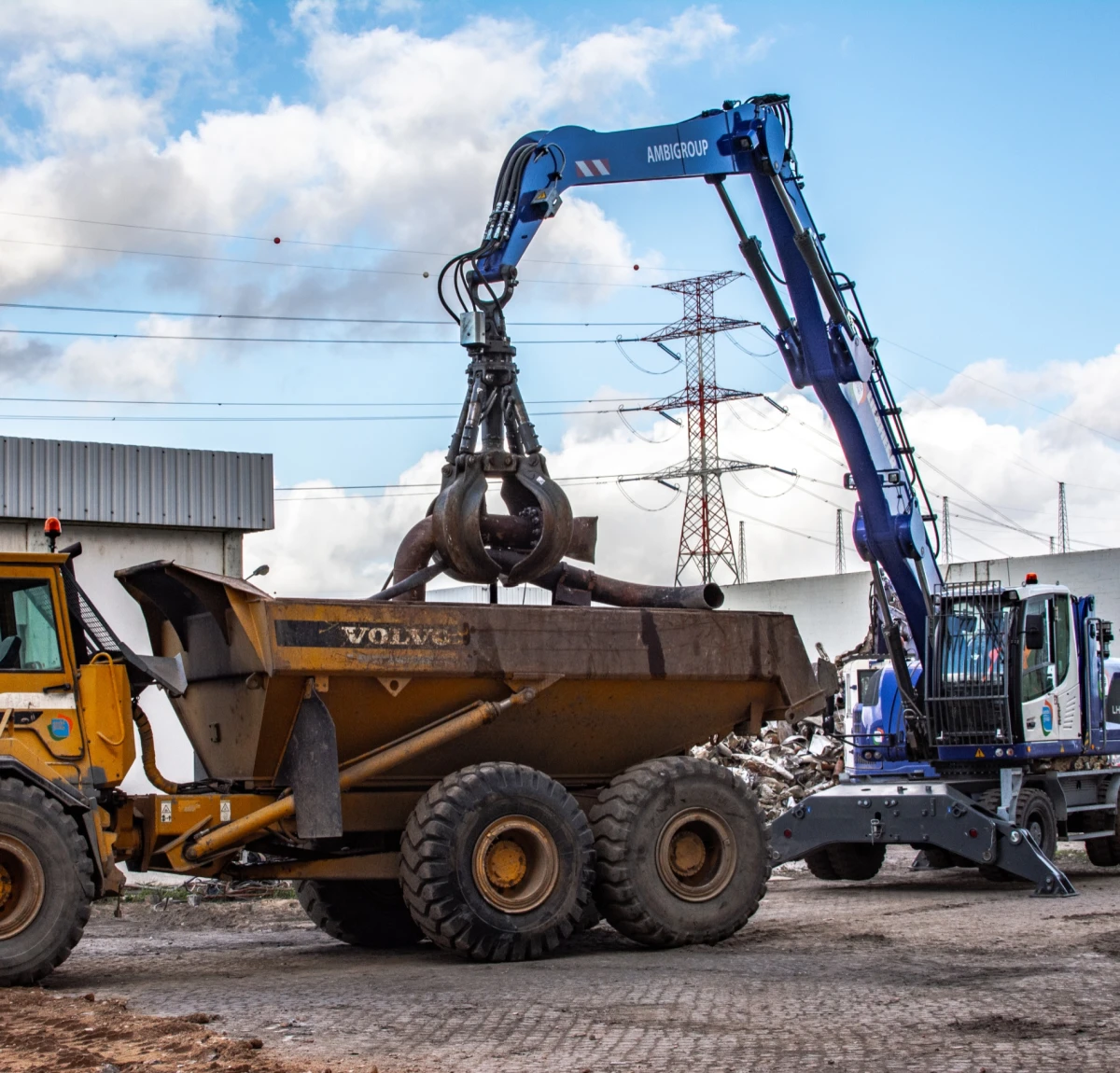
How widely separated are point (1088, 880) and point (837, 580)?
20.2 meters

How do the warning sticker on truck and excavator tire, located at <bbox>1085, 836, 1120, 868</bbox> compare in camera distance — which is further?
excavator tire, located at <bbox>1085, 836, 1120, 868</bbox>

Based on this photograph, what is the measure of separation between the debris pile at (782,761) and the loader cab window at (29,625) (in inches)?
509

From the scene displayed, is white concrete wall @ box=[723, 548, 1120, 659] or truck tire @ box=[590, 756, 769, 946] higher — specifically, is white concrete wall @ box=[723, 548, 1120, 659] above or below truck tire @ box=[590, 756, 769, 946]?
above

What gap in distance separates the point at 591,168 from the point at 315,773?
608 centimetres

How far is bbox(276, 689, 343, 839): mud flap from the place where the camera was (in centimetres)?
980

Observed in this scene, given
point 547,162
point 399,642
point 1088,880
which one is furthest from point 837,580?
point 399,642

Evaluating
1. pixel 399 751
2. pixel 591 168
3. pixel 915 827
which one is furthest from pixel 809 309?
pixel 399 751

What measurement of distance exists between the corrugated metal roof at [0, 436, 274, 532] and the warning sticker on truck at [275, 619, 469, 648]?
7083 millimetres

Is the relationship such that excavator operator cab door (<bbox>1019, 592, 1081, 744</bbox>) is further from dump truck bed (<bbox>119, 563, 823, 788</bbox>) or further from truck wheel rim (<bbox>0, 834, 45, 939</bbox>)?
truck wheel rim (<bbox>0, 834, 45, 939</bbox>)

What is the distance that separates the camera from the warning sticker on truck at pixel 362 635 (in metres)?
9.77

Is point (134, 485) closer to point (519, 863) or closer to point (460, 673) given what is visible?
point (460, 673)

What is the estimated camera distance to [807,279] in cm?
1509

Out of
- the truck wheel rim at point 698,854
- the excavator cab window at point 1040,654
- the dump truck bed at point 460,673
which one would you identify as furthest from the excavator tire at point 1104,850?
the truck wheel rim at point 698,854

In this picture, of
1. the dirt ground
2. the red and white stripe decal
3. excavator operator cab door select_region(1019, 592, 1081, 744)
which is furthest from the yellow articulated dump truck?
excavator operator cab door select_region(1019, 592, 1081, 744)
